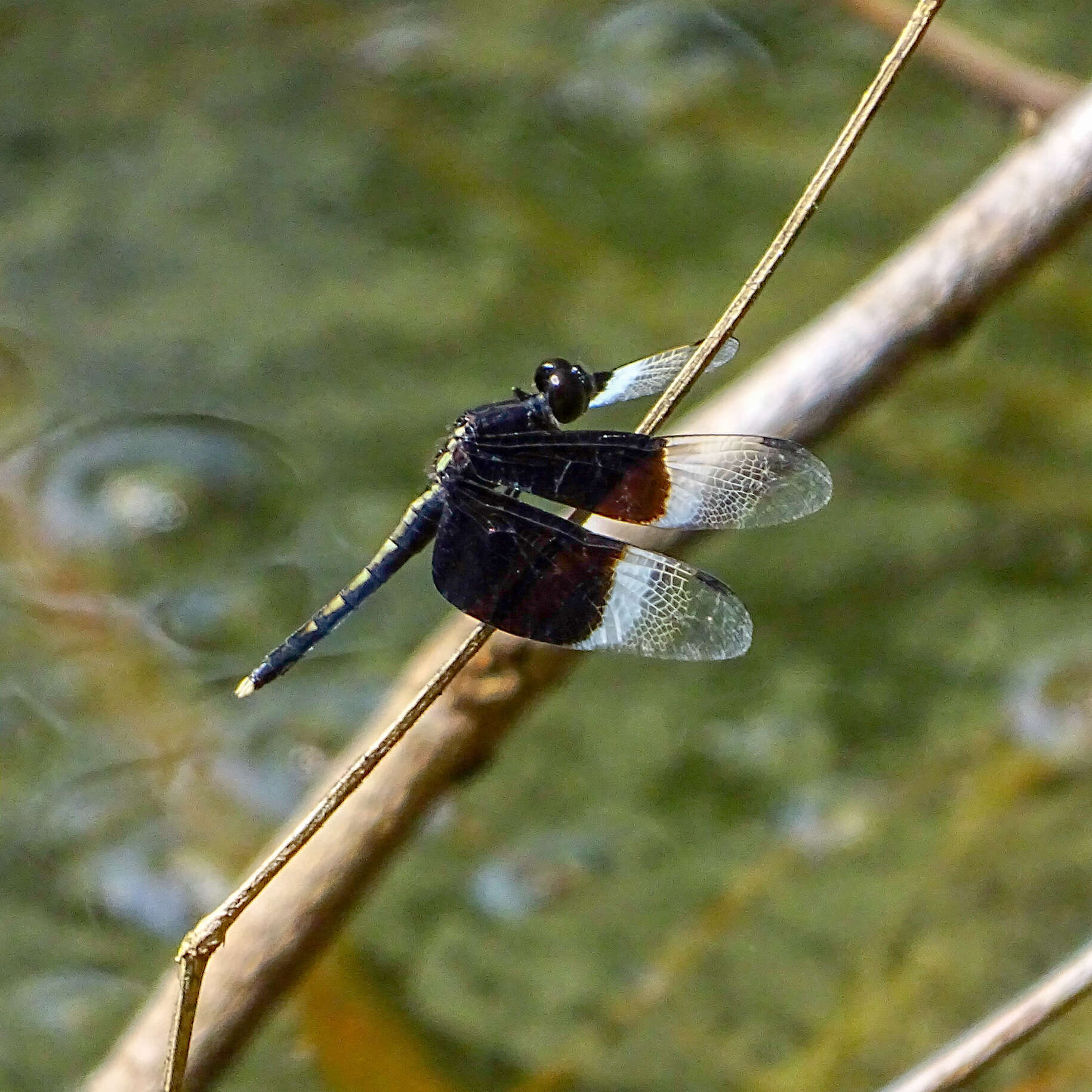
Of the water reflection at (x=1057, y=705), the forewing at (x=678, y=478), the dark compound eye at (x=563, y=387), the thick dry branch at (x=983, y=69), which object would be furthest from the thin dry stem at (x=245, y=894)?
the thick dry branch at (x=983, y=69)

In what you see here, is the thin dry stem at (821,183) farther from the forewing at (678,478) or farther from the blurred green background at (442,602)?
the blurred green background at (442,602)

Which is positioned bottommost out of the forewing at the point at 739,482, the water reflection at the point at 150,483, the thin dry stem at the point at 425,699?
the forewing at the point at 739,482

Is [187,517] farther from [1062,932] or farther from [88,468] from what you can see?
[1062,932]

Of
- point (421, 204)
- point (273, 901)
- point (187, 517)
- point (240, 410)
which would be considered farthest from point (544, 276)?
point (273, 901)

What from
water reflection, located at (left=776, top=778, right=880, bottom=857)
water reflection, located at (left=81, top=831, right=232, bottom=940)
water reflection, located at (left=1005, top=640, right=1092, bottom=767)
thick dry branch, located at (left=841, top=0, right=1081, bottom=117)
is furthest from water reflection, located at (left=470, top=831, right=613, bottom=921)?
thick dry branch, located at (left=841, top=0, right=1081, bottom=117)

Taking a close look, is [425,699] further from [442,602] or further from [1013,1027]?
[442,602]

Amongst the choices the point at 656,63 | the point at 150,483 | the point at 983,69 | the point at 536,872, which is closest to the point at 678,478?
the point at 536,872

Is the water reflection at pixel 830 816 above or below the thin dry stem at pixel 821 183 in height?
below
